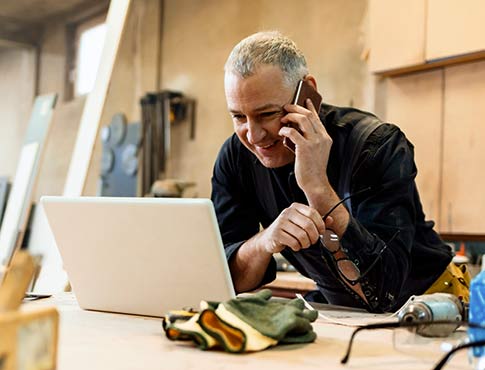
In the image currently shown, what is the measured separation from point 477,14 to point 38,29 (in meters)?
4.49

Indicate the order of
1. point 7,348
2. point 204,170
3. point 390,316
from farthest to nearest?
1. point 204,170
2. point 390,316
3. point 7,348

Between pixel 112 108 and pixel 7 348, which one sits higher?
pixel 112 108

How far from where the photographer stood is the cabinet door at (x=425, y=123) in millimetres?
2934

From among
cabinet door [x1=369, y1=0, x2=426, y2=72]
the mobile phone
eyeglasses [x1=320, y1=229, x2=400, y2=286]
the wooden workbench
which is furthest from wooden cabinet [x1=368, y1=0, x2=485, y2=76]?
the wooden workbench

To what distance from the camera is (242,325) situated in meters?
0.83

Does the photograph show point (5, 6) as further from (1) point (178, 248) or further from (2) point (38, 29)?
(1) point (178, 248)

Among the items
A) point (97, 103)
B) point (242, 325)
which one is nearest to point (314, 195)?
point (242, 325)

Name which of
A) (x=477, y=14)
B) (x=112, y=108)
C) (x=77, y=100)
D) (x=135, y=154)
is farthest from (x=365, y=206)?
(x=77, y=100)

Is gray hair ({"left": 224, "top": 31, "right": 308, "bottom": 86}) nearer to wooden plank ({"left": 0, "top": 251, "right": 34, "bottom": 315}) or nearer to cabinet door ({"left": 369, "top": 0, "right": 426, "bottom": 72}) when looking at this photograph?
wooden plank ({"left": 0, "top": 251, "right": 34, "bottom": 315})

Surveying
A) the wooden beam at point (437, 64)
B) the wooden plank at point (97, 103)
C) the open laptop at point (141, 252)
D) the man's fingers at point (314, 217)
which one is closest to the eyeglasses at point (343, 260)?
the man's fingers at point (314, 217)

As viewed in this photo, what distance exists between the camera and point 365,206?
4.71ft

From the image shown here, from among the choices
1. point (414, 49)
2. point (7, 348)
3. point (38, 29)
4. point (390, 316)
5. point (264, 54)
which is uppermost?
point (38, 29)

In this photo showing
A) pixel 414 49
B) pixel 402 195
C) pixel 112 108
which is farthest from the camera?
pixel 112 108

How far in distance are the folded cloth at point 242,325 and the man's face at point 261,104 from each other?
0.65 meters
